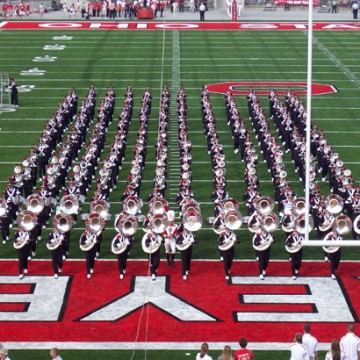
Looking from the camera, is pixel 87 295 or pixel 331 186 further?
pixel 331 186

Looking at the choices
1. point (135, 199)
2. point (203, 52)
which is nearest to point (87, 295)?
point (135, 199)

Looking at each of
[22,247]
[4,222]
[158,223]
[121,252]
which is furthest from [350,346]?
[4,222]

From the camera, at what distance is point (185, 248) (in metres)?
14.4

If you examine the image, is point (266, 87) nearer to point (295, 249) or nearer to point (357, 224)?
point (357, 224)

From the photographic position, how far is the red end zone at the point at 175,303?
1255cm

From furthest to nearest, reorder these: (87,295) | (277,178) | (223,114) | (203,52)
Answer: (203,52)
(223,114)
(277,178)
(87,295)

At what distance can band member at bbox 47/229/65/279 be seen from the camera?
14367mm

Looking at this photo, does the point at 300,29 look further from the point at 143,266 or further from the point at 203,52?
the point at 143,266

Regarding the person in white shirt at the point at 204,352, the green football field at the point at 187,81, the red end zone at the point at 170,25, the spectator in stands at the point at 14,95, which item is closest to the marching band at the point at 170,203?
the green football field at the point at 187,81

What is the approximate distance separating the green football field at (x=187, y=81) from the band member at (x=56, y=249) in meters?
0.95

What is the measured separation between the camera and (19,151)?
2217 cm

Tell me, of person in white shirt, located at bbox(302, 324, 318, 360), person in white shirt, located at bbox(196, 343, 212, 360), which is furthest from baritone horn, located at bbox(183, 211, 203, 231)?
person in white shirt, located at bbox(196, 343, 212, 360)

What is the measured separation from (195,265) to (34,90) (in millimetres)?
15622

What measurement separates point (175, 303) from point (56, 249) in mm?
2017
